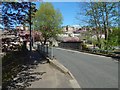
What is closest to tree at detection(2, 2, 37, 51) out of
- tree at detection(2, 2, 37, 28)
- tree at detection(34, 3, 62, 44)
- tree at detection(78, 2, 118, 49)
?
tree at detection(2, 2, 37, 28)

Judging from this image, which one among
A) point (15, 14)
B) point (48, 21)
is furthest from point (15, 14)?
point (48, 21)

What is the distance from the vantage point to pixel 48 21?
6750cm

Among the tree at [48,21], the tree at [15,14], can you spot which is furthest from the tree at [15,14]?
the tree at [48,21]

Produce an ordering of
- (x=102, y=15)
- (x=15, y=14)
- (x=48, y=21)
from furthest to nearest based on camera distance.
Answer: (x=48, y=21)
(x=102, y=15)
(x=15, y=14)

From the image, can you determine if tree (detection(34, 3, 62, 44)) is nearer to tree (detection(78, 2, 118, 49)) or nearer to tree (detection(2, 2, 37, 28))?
tree (detection(78, 2, 118, 49))

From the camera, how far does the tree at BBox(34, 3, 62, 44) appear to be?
2572 inches

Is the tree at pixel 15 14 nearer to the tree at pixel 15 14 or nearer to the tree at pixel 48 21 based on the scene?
the tree at pixel 15 14

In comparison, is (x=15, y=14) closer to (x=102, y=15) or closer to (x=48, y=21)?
(x=102, y=15)

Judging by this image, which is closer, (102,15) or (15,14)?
(15,14)

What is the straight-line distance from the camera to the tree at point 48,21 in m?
65.3

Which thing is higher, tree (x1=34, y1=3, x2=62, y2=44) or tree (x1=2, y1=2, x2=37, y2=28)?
tree (x1=34, y1=3, x2=62, y2=44)

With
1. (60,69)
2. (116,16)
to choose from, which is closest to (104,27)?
(116,16)

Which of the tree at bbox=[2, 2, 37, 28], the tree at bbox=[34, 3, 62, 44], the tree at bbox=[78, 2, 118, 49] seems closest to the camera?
the tree at bbox=[2, 2, 37, 28]

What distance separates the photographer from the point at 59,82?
389 inches
